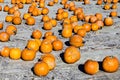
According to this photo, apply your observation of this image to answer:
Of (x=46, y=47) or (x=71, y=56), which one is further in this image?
(x=46, y=47)

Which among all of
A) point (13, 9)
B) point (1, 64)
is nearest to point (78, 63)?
point (1, 64)

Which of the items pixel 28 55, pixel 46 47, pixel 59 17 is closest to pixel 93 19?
pixel 59 17

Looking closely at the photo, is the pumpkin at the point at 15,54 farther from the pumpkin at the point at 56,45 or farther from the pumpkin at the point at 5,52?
the pumpkin at the point at 56,45

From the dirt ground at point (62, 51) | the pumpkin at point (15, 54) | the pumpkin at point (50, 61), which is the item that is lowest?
the dirt ground at point (62, 51)

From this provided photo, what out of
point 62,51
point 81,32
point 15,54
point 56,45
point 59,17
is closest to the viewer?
point 15,54

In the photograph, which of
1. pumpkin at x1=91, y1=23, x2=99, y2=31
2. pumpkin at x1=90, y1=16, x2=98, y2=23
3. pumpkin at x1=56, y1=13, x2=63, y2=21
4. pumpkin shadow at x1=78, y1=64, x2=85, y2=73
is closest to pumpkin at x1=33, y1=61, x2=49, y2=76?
pumpkin shadow at x1=78, y1=64, x2=85, y2=73

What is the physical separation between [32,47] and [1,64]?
33.5 inches

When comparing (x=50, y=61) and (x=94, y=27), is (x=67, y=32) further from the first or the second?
(x=50, y=61)

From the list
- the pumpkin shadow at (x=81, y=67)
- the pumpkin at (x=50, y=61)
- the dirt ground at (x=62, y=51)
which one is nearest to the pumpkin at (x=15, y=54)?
the dirt ground at (x=62, y=51)

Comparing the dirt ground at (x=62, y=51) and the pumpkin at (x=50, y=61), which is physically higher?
the pumpkin at (x=50, y=61)

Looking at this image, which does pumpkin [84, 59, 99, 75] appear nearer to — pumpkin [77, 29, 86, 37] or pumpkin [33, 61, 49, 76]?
pumpkin [33, 61, 49, 76]

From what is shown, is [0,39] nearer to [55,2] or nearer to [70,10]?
[70,10]

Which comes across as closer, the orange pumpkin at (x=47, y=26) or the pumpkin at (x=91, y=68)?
the pumpkin at (x=91, y=68)

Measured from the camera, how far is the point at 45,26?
8.34 m
